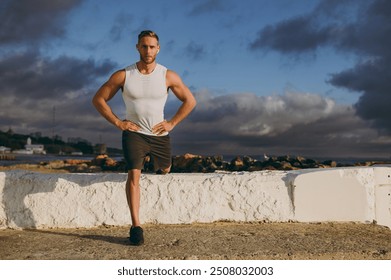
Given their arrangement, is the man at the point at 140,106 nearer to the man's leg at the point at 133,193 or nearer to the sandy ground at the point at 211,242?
the man's leg at the point at 133,193

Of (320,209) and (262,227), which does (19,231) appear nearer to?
(262,227)

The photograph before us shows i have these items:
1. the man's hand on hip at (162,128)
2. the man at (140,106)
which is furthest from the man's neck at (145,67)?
the man's hand on hip at (162,128)

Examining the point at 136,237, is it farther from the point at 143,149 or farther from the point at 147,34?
the point at 147,34

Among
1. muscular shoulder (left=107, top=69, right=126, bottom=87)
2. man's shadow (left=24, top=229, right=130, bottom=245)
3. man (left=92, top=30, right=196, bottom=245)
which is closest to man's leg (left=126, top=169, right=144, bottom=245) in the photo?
man (left=92, top=30, right=196, bottom=245)

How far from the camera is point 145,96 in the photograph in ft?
14.7

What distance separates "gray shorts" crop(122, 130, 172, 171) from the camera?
446 cm

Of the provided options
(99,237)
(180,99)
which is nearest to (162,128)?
(180,99)

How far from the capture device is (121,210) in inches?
206

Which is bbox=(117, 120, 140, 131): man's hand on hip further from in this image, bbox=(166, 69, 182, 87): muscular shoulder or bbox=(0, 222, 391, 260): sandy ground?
bbox=(0, 222, 391, 260): sandy ground

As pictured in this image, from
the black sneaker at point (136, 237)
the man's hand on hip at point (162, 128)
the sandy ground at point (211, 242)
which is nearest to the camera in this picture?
the sandy ground at point (211, 242)

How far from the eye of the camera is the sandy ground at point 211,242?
4062 millimetres

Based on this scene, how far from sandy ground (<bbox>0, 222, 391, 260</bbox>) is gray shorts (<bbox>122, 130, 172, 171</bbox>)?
2.65 feet

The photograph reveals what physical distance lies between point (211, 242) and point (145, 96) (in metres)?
1.66

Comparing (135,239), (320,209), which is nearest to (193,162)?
(320,209)
